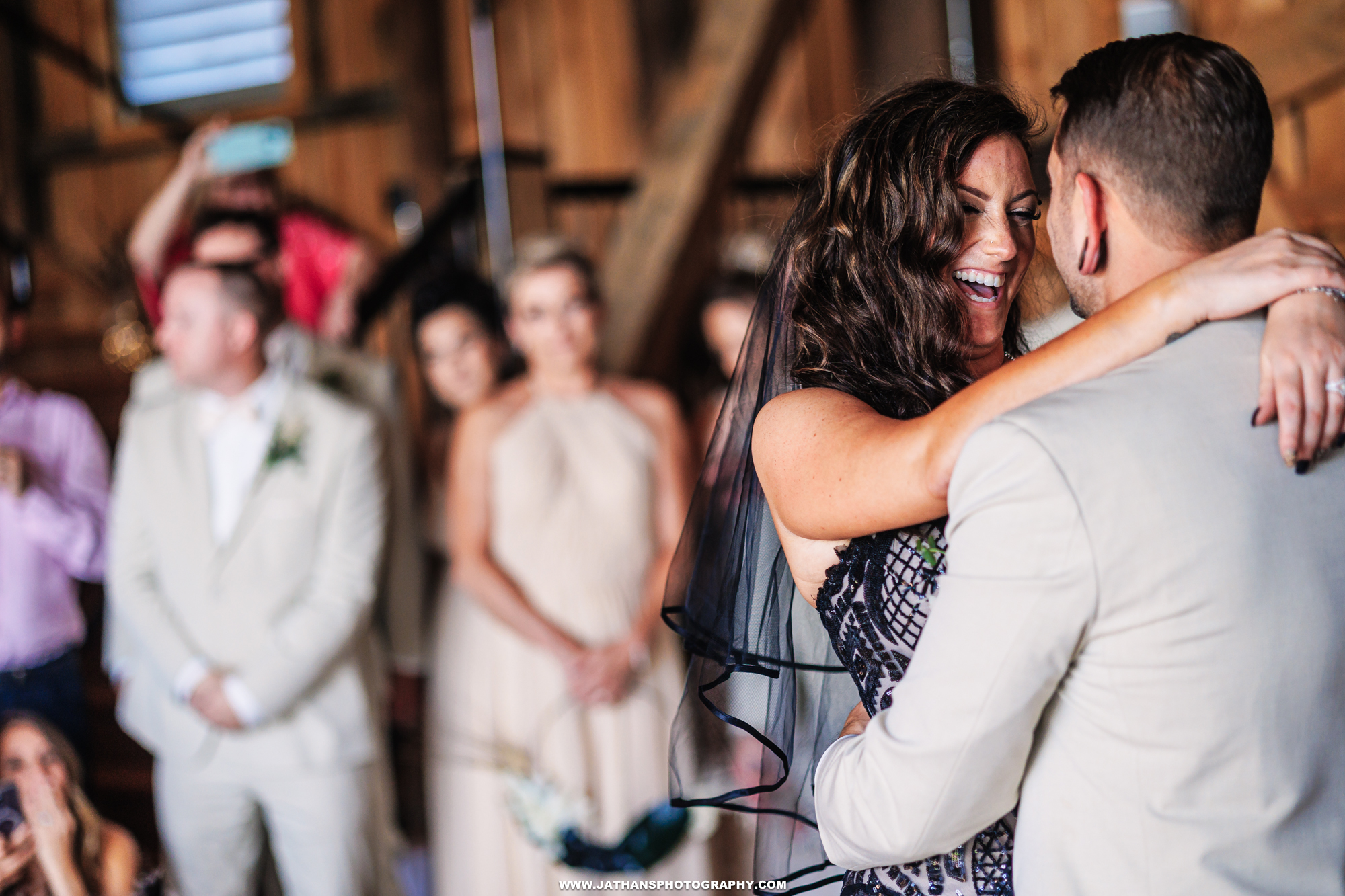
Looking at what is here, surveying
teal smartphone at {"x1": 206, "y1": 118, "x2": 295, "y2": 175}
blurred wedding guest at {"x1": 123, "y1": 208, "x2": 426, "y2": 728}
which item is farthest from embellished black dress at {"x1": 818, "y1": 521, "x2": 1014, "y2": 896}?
teal smartphone at {"x1": 206, "y1": 118, "x2": 295, "y2": 175}

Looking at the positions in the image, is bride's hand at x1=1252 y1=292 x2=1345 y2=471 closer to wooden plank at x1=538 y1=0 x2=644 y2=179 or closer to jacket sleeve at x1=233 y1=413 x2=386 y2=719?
jacket sleeve at x1=233 y1=413 x2=386 y2=719

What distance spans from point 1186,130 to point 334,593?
213 centimetres

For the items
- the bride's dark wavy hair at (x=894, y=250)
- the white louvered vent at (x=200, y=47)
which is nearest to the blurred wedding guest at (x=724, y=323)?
the bride's dark wavy hair at (x=894, y=250)

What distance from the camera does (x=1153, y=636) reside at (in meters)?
0.88

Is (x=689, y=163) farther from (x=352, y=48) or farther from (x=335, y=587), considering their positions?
(x=352, y=48)

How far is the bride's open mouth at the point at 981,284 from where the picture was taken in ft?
3.93

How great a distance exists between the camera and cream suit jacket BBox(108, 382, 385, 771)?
99.0 inches

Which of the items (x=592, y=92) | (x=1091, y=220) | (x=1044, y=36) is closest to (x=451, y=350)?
(x=1091, y=220)

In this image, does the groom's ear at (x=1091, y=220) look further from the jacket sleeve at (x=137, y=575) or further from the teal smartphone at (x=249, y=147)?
the teal smartphone at (x=249, y=147)

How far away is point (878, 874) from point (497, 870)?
1.85 metres

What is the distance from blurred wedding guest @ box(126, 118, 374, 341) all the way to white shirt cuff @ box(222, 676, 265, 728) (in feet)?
3.09

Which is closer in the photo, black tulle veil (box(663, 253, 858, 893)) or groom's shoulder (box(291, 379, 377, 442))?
black tulle veil (box(663, 253, 858, 893))

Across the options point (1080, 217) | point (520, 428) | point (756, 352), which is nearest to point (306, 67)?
point (520, 428)

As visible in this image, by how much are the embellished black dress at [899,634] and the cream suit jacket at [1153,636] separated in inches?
6.6
